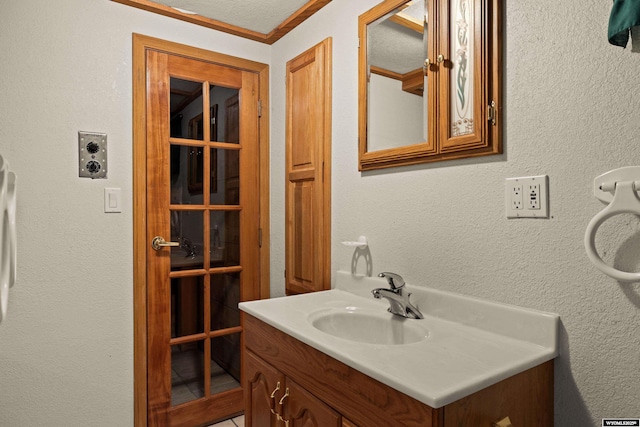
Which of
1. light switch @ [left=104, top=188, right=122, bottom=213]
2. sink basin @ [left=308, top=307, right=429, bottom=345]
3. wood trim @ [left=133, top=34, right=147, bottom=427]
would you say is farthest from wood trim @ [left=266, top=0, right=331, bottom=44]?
sink basin @ [left=308, top=307, right=429, bottom=345]

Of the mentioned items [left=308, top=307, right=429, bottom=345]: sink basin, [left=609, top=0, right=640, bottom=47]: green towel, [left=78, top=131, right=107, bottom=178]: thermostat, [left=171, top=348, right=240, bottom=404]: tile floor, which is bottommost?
[left=171, top=348, right=240, bottom=404]: tile floor

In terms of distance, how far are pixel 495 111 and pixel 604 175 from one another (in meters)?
0.36

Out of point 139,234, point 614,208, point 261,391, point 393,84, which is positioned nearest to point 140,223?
point 139,234

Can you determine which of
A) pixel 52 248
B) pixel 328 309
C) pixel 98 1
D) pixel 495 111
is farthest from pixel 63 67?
pixel 495 111

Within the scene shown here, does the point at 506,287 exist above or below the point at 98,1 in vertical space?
below

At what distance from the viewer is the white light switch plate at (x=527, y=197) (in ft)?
3.51

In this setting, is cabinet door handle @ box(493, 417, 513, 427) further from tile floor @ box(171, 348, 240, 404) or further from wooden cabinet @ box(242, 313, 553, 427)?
tile floor @ box(171, 348, 240, 404)

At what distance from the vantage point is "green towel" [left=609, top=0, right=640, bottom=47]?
30.1 inches

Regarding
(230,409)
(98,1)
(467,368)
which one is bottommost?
(230,409)

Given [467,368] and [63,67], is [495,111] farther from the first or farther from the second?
[63,67]

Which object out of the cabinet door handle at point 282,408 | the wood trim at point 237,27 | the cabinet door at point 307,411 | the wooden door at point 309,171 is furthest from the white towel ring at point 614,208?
the wood trim at point 237,27

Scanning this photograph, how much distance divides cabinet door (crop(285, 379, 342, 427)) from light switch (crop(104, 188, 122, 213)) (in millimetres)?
1248

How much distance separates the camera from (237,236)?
2.27 m

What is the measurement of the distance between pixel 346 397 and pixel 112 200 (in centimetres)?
150
